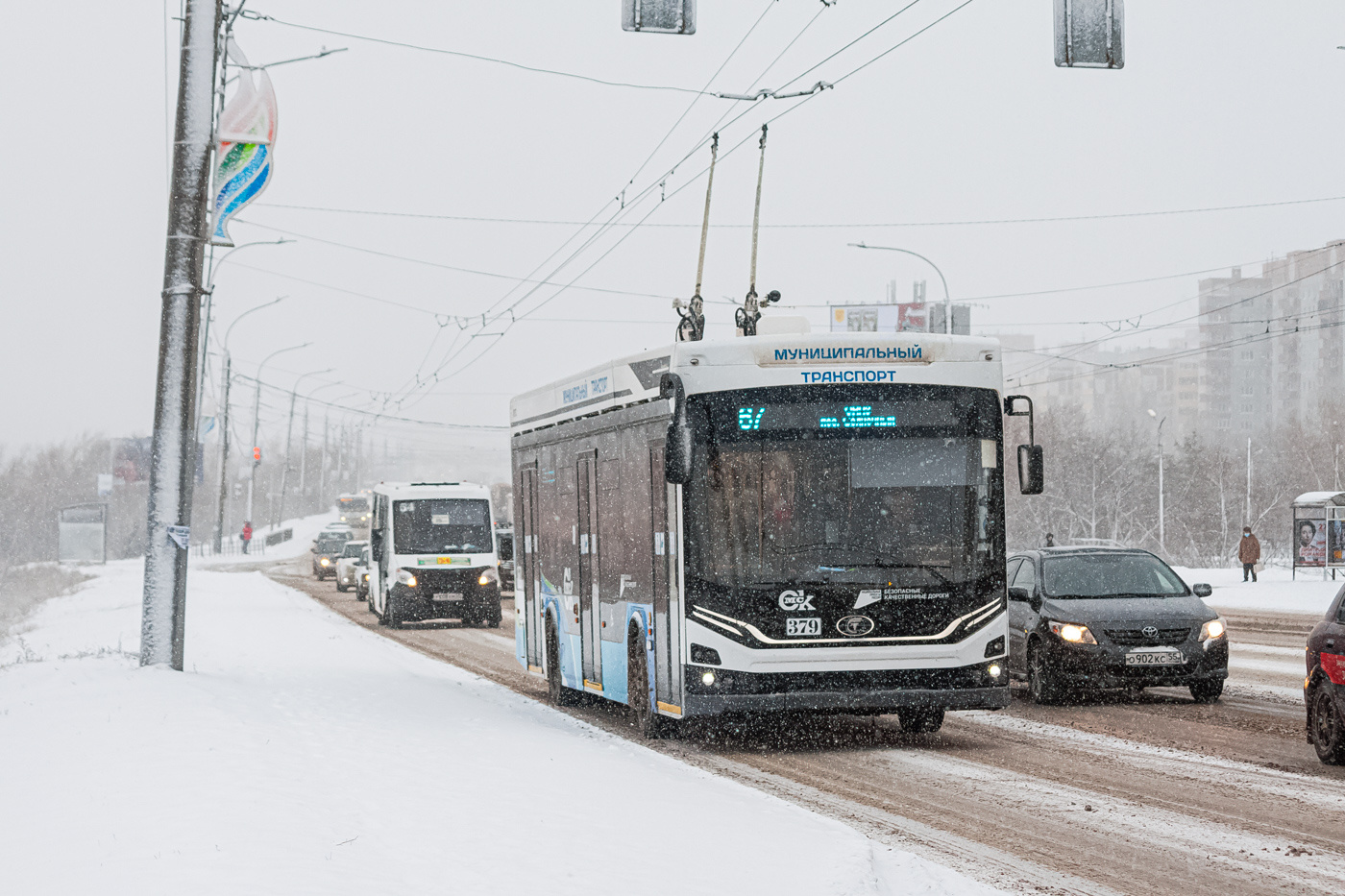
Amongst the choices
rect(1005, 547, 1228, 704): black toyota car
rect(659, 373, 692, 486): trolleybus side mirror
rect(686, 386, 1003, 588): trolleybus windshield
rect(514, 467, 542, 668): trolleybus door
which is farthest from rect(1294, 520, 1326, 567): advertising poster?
rect(659, 373, 692, 486): trolleybus side mirror

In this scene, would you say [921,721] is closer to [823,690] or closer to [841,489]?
[823,690]

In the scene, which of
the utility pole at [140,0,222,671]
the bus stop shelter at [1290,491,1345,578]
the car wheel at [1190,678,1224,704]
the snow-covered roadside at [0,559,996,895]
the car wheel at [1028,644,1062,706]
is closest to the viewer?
the snow-covered roadside at [0,559,996,895]

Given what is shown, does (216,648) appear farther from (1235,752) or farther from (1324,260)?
(1324,260)

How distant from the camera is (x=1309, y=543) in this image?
140 feet

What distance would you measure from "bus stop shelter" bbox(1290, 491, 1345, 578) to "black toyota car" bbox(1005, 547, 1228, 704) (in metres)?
25.4

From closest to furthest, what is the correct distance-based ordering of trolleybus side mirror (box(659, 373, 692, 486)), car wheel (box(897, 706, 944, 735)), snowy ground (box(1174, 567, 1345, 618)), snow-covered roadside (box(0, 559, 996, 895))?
1. snow-covered roadside (box(0, 559, 996, 895))
2. trolleybus side mirror (box(659, 373, 692, 486))
3. car wheel (box(897, 706, 944, 735))
4. snowy ground (box(1174, 567, 1345, 618))

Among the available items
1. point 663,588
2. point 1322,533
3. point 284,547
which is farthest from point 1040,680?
point 284,547

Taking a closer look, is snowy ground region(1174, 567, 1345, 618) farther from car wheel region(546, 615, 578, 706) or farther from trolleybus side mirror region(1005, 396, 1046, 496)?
trolleybus side mirror region(1005, 396, 1046, 496)

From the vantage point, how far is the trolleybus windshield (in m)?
12.3

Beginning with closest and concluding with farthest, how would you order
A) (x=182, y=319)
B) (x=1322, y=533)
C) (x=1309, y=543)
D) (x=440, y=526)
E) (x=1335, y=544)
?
(x=182, y=319)
(x=440, y=526)
(x=1335, y=544)
(x=1322, y=533)
(x=1309, y=543)

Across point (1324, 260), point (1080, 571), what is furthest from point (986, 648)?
point (1324, 260)

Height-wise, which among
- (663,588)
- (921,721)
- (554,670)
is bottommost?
(921,721)

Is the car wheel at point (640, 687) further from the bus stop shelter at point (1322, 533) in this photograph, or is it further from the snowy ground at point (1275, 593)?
the bus stop shelter at point (1322, 533)

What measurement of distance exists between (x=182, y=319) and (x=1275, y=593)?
101ft
